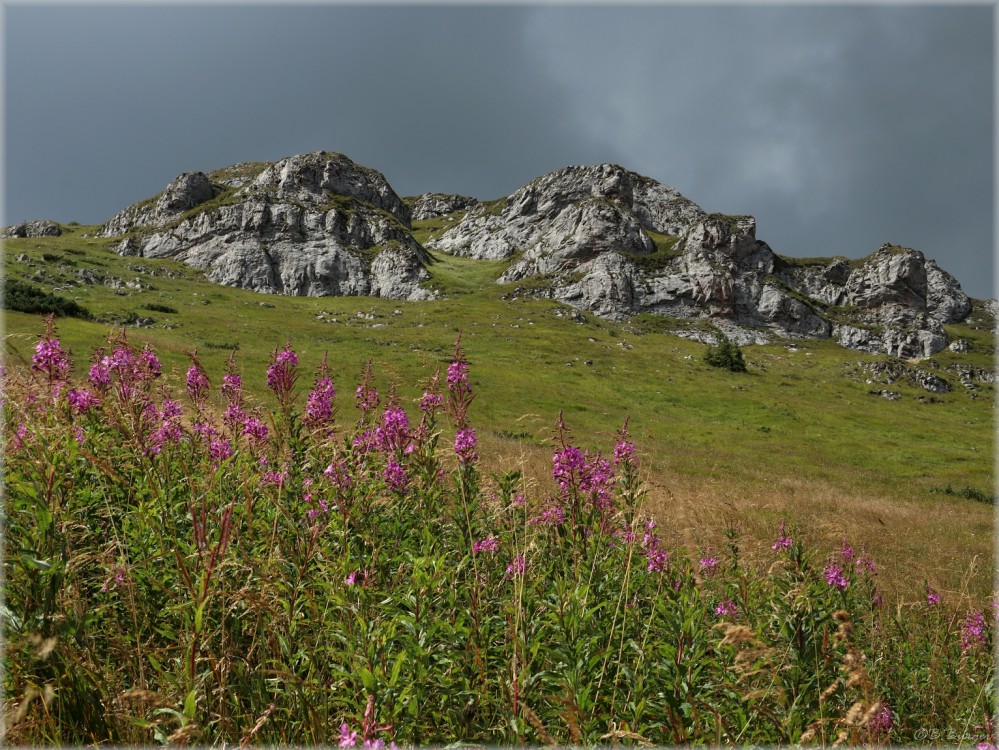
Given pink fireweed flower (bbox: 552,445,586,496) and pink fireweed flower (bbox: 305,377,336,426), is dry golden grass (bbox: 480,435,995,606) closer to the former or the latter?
pink fireweed flower (bbox: 552,445,586,496)

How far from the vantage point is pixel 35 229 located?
146750 millimetres

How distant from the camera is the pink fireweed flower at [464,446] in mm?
4309

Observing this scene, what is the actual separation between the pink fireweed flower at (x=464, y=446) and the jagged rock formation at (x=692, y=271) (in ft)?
380

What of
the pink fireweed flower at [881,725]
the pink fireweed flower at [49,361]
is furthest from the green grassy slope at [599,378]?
the pink fireweed flower at [881,725]

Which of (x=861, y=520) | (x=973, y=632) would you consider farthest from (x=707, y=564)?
(x=861, y=520)

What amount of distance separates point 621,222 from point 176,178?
12879 cm

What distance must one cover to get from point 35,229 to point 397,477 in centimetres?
20037

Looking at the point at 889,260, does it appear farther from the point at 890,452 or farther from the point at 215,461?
the point at 215,461

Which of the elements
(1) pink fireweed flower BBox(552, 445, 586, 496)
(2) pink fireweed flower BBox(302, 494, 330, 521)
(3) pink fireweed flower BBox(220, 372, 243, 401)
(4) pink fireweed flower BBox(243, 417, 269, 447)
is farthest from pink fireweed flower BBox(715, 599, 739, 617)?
(3) pink fireweed flower BBox(220, 372, 243, 401)

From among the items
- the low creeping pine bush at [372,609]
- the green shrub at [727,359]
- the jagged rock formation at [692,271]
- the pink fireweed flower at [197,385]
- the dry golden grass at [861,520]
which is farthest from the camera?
the jagged rock formation at [692,271]

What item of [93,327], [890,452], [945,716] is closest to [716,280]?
[890,452]

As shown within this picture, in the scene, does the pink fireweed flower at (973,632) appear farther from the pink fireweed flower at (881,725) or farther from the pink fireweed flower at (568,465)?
the pink fireweed flower at (568,465)

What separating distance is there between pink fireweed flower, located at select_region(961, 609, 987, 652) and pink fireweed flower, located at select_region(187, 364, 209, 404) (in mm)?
8622

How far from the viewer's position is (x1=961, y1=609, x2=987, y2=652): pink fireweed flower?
5.50 meters
